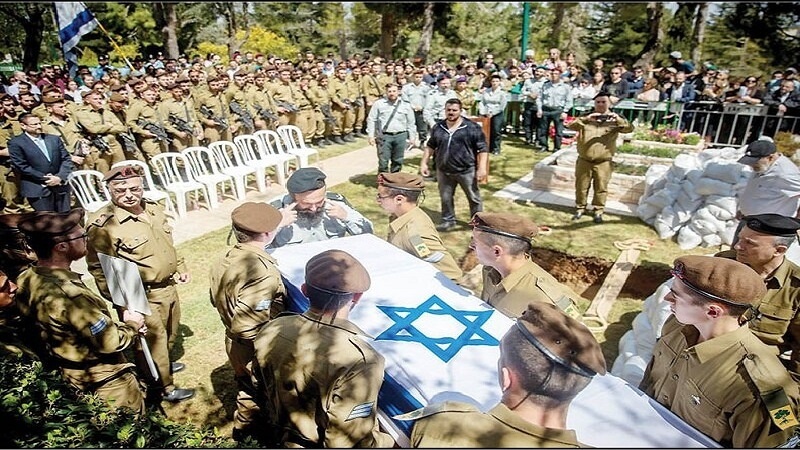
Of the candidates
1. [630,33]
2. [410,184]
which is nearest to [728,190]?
[410,184]

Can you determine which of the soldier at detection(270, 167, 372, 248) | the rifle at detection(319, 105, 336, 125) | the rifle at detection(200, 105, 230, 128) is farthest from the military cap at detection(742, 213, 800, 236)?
the rifle at detection(319, 105, 336, 125)

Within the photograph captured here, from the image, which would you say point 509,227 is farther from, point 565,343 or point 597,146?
point 597,146

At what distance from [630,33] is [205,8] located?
28.1 metres

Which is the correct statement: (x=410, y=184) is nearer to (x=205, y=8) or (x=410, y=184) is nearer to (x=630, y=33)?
(x=630, y=33)

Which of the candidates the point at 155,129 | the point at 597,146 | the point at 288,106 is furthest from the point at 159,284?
the point at 288,106

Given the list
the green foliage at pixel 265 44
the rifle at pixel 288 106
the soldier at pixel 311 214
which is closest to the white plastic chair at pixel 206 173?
the rifle at pixel 288 106

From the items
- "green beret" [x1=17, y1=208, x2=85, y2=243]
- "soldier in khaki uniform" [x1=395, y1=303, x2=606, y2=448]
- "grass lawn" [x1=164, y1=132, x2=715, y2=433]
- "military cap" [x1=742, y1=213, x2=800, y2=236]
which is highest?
"green beret" [x1=17, y1=208, x2=85, y2=243]

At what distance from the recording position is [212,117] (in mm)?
10070

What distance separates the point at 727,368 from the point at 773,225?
131 cm

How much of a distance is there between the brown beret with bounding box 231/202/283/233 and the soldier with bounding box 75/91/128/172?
6.53 m

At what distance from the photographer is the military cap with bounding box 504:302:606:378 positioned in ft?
5.31

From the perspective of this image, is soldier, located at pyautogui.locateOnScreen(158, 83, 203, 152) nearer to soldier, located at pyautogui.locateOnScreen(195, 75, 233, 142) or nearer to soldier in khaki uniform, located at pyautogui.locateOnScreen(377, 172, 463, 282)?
soldier, located at pyautogui.locateOnScreen(195, 75, 233, 142)

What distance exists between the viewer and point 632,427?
194cm

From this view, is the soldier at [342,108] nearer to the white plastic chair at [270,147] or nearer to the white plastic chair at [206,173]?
the white plastic chair at [270,147]
